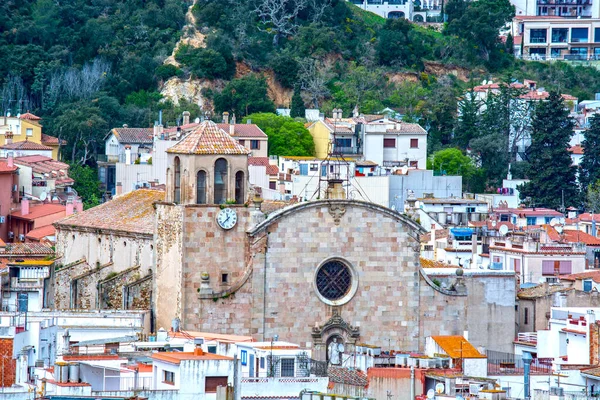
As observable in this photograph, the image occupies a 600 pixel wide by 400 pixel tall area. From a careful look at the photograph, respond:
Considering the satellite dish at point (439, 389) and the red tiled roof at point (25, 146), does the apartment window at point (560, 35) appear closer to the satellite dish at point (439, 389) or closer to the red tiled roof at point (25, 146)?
the red tiled roof at point (25, 146)

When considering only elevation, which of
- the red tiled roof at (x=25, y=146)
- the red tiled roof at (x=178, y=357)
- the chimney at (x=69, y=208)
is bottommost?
the red tiled roof at (x=178, y=357)

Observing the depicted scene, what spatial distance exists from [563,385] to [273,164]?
65730 millimetres

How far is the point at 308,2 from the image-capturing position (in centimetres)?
14950

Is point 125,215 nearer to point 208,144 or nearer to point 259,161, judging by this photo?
point 208,144

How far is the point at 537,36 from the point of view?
164750 millimetres

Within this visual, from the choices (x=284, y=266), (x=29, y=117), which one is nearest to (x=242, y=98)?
(x=29, y=117)

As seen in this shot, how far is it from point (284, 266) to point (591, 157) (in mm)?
65826

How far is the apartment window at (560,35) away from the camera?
165 m

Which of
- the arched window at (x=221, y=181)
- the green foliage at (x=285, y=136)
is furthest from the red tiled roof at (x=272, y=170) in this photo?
the arched window at (x=221, y=181)

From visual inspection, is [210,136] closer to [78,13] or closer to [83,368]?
[83,368]

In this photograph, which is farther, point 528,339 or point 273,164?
point 273,164

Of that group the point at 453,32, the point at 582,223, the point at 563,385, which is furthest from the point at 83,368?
the point at 453,32

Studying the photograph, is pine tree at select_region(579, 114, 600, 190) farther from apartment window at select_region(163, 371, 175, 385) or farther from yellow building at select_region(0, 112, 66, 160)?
apartment window at select_region(163, 371, 175, 385)

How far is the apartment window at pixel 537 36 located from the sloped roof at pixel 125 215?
83372 millimetres
